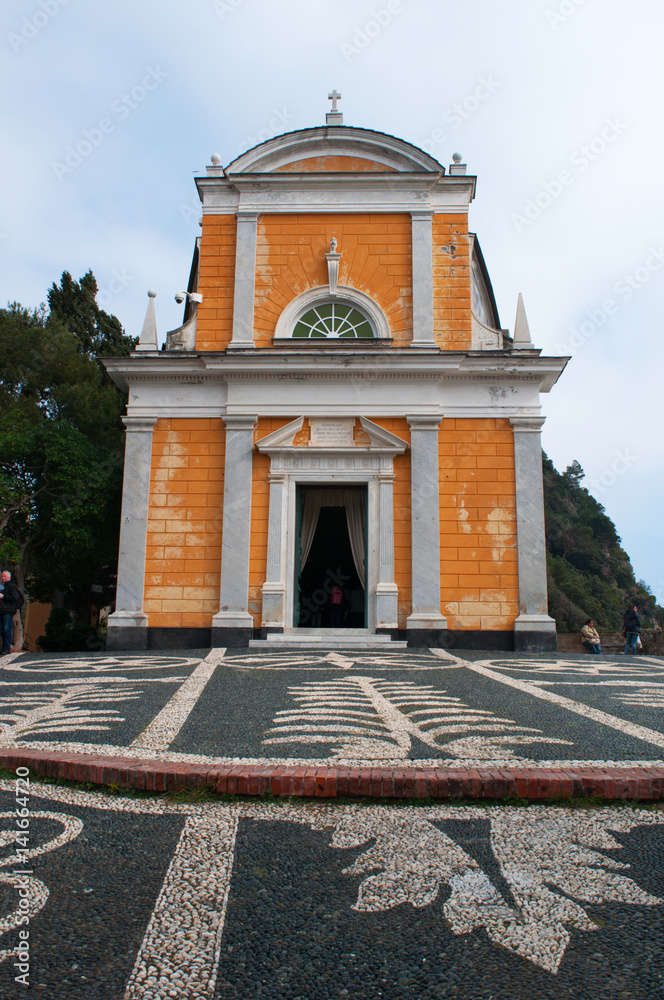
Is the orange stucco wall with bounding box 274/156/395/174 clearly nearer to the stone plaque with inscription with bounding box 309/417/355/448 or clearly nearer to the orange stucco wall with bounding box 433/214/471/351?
the orange stucco wall with bounding box 433/214/471/351

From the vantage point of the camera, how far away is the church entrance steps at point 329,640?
12016mm

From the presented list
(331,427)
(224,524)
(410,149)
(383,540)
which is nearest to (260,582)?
(224,524)

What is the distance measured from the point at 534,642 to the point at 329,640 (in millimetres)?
3805

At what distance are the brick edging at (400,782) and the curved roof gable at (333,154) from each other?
44.1 ft

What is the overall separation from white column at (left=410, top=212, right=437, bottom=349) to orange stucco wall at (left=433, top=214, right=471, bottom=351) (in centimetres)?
18

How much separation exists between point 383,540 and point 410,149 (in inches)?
324

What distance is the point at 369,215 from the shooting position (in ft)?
46.5

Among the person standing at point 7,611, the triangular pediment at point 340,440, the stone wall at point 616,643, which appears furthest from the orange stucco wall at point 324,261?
the stone wall at point 616,643

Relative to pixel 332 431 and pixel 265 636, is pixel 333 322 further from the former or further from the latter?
pixel 265 636

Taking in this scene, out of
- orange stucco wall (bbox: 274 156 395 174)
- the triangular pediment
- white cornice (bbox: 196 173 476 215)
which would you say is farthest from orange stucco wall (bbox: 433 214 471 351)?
the triangular pediment

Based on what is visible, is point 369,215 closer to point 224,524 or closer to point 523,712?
point 224,524

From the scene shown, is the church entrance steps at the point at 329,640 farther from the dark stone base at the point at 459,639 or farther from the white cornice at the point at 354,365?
the white cornice at the point at 354,365

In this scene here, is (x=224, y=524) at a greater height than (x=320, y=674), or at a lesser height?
greater

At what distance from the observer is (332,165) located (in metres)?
14.3
